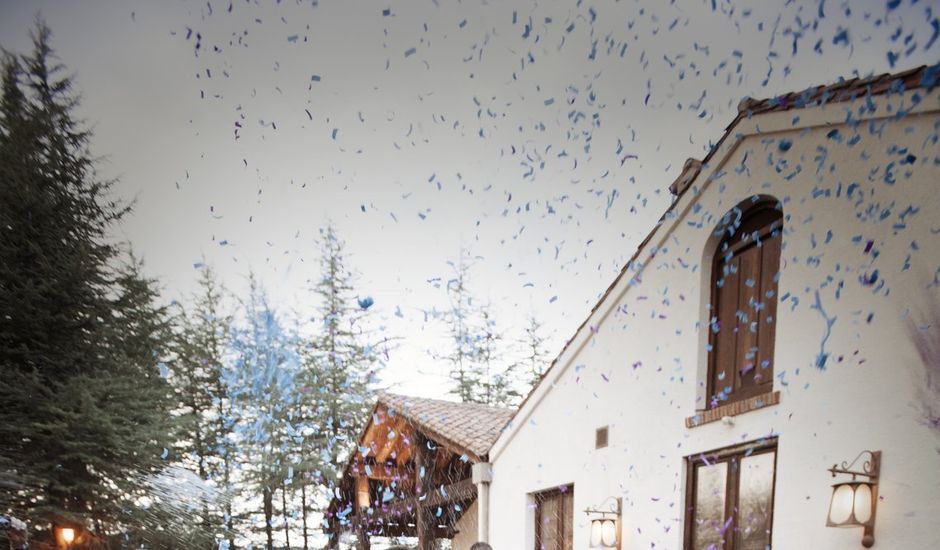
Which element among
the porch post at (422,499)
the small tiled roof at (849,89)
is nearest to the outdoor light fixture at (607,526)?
the small tiled roof at (849,89)

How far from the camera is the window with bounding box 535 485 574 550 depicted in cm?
700

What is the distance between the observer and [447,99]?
19.5 ft

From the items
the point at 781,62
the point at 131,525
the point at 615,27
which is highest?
the point at 615,27

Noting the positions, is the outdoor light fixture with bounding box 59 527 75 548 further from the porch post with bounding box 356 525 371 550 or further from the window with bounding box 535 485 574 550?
the window with bounding box 535 485 574 550

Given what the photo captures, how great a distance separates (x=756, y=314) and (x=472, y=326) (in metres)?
16.4


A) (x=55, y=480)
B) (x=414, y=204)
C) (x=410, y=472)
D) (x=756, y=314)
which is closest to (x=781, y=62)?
(x=756, y=314)

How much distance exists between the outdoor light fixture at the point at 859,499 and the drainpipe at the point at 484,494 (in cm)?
514

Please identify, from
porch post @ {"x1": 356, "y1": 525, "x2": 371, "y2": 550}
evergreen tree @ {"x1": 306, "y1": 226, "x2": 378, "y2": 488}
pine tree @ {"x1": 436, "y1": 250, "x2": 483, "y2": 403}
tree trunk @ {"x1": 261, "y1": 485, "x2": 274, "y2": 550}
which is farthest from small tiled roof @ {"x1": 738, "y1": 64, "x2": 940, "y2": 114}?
tree trunk @ {"x1": 261, "y1": 485, "x2": 274, "y2": 550}

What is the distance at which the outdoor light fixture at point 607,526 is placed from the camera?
594cm

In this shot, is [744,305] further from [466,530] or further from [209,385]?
[209,385]

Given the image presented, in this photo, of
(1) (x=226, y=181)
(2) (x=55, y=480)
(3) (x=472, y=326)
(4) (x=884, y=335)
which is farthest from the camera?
(3) (x=472, y=326)

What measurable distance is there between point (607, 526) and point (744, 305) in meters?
2.31

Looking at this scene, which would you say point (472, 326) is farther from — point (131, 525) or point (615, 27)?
point (615, 27)

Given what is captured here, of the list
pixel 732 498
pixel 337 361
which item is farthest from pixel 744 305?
pixel 337 361
